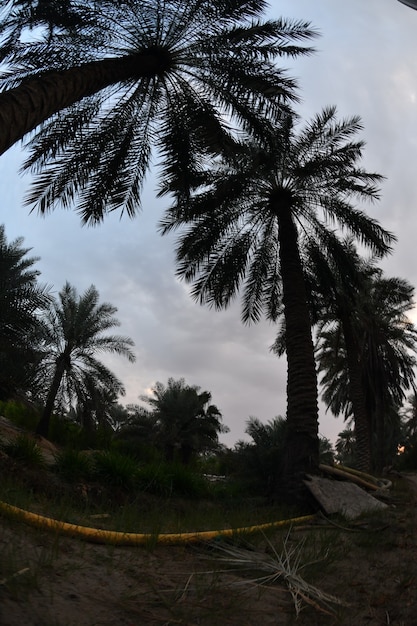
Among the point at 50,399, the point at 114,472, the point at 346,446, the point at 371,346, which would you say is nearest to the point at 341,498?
the point at 114,472

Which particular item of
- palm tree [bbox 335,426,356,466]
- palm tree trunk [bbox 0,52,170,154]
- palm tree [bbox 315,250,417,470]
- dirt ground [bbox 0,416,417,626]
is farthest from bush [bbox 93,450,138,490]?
palm tree [bbox 335,426,356,466]

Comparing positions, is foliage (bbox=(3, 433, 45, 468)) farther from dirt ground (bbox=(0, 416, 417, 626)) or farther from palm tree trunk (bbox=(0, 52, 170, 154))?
palm tree trunk (bbox=(0, 52, 170, 154))

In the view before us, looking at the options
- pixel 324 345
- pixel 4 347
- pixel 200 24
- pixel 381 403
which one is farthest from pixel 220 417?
pixel 200 24

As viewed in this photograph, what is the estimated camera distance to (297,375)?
11.6 meters

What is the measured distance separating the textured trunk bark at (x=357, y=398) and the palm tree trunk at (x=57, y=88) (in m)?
13.2

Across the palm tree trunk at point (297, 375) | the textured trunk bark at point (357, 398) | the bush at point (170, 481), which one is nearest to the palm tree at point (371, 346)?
the textured trunk bark at point (357, 398)

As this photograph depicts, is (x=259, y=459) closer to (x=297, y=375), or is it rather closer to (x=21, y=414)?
(x=297, y=375)

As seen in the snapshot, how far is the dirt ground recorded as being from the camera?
2818 mm

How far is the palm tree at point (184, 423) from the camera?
25.9 m

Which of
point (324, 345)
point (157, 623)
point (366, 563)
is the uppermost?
point (324, 345)

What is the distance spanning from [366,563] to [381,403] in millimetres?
18333

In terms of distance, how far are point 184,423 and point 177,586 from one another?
23.3 meters

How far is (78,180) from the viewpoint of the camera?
1003 centimetres

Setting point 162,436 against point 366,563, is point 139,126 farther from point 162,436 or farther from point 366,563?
point 162,436
